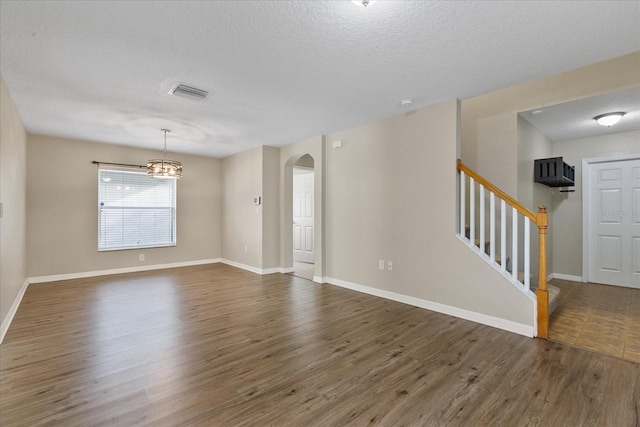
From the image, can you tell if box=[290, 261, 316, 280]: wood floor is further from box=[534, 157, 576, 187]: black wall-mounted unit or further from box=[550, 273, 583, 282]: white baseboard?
box=[550, 273, 583, 282]: white baseboard

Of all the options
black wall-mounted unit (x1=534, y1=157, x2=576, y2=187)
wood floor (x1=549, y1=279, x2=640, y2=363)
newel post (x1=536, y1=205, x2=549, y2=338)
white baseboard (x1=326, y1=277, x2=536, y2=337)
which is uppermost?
black wall-mounted unit (x1=534, y1=157, x2=576, y2=187)

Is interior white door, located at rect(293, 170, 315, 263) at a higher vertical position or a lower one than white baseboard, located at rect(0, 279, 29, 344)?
higher

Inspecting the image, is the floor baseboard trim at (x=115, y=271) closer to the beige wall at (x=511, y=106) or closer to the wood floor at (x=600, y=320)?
the beige wall at (x=511, y=106)

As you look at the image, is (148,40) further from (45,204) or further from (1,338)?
(45,204)

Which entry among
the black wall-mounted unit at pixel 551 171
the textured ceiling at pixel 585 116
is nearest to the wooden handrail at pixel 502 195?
the textured ceiling at pixel 585 116

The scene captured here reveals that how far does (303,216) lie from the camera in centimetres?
749

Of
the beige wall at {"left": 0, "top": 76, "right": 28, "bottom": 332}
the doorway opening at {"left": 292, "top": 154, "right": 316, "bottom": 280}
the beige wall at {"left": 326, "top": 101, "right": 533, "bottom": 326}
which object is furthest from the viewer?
the doorway opening at {"left": 292, "top": 154, "right": 316, "bottom": 280}

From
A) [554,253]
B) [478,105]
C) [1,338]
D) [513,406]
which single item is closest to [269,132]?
[478,105]

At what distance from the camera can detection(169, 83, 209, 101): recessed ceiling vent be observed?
3037 millimetres

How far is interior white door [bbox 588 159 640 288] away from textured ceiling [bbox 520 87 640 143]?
60 centimetres

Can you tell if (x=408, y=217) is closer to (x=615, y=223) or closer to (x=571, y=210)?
(x=571, y=210)

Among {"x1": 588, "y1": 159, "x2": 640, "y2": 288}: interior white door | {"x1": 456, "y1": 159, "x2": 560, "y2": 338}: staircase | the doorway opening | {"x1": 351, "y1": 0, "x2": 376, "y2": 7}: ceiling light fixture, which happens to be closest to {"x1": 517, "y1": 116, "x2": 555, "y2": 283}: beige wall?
{"x1": 588, "y1": 159, "x2": 640, "y2": 288}: interior white door

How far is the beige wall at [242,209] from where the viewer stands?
19.3ft

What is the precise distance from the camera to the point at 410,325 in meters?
3.13
